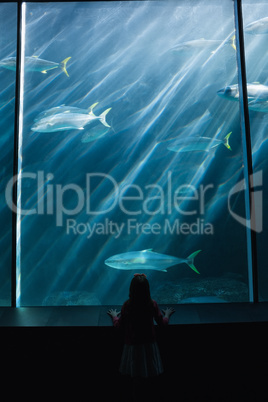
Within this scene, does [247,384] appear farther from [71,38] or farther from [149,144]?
[71,38]

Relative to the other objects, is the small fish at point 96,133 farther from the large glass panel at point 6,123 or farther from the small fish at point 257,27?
the large glass panel at point 6,123

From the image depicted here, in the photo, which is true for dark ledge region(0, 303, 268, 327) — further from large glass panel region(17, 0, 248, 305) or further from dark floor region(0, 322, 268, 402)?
large glass panel region(17, 0, 248, 305)

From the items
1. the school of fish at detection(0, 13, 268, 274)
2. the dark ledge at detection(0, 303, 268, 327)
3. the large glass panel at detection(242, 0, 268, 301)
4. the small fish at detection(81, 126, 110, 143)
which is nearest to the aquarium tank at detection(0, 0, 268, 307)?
the large glass panel at detection(242, 0, 268, 301)

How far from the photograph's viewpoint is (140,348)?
184 cm

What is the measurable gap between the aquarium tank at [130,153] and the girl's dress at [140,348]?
17.4 ft

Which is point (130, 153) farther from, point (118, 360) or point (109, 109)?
point (118, 360)

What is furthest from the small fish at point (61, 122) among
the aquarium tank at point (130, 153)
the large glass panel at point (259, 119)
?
the large glass panel at point (259, 119)

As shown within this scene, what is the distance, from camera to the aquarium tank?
8.89 m

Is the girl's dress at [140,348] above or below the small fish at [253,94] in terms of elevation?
below

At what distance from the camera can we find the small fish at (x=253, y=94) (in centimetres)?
461

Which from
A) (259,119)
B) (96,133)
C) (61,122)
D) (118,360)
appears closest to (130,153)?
(259,119)

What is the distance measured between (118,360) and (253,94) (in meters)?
4.16

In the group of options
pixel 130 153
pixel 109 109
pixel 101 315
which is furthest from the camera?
pixel 130 153

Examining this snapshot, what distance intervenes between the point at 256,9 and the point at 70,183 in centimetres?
729
